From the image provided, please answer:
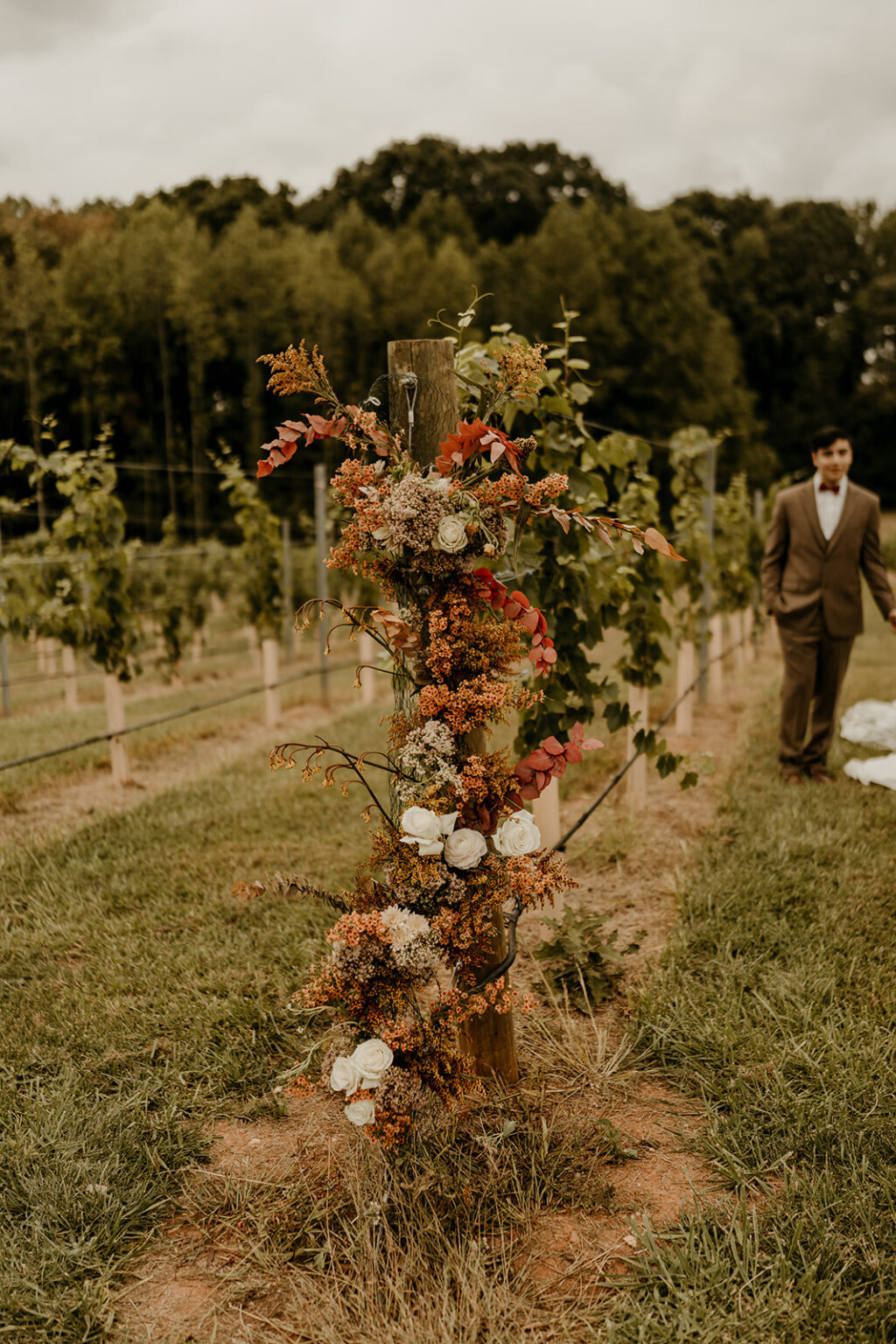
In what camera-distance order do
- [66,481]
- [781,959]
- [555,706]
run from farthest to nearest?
[66,481], [555,706], [781,959]

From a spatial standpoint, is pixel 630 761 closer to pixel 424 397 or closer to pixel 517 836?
pixel 517 836

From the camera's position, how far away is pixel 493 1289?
191 cm

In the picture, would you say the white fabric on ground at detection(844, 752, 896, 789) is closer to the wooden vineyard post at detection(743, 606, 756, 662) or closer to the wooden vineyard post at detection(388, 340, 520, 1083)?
the wooden vineyard post at detection(388, 340, 520, 1083)

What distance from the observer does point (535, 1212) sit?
214cm

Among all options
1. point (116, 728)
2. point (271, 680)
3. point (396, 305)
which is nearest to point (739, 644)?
point (271, 680)

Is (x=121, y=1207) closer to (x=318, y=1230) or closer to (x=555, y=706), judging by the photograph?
(x=318, y=1230)

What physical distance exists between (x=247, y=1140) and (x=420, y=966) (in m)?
0.81

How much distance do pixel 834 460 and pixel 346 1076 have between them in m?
4.12

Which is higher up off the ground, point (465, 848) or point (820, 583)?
point (820, 583)

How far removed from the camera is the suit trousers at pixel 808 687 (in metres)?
5.19

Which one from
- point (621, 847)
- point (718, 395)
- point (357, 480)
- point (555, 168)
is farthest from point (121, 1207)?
point (555, 168)

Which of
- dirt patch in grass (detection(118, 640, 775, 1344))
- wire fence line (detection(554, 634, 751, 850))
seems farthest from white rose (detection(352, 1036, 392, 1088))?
wire fence line (detection(554, 634, 751, 850))

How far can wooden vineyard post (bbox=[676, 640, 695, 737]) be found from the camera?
6.59 meters

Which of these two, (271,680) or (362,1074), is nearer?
(362,1074)
